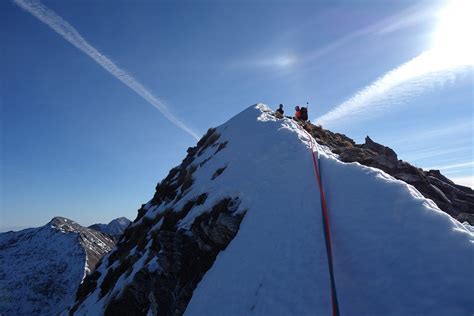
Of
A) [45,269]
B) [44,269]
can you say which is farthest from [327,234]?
[44,269]

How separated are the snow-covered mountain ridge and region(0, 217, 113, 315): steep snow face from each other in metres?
117

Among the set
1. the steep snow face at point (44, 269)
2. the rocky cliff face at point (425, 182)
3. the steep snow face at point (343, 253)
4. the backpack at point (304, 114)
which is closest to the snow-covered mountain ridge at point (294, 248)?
Answer: the steep snow face at point (343, 253)

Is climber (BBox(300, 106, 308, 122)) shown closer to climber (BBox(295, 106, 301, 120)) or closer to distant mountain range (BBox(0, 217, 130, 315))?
climber (BBox(295, 106, 301, 120))

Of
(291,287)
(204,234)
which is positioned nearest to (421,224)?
(291,287)

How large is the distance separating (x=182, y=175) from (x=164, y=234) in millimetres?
15880

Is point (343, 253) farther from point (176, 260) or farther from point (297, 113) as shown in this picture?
point (297, 113)

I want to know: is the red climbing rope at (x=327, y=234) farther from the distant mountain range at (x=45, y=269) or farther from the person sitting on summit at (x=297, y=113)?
the distant mountain range at (x=45, y=269)

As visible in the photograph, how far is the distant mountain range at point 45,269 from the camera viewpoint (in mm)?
128250

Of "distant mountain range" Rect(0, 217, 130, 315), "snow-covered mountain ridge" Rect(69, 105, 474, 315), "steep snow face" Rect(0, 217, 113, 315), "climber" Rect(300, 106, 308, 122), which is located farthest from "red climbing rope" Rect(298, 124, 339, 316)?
"distant mountain range" Rect(0, 217, 130, 315)

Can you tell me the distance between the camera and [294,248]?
1067 centimetres

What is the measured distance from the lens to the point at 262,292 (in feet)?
32.6

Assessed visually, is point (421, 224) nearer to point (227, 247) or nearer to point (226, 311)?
point (226, 311)

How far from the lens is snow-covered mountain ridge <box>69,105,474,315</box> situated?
763cm

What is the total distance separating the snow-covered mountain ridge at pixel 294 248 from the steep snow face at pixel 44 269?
117 meters
